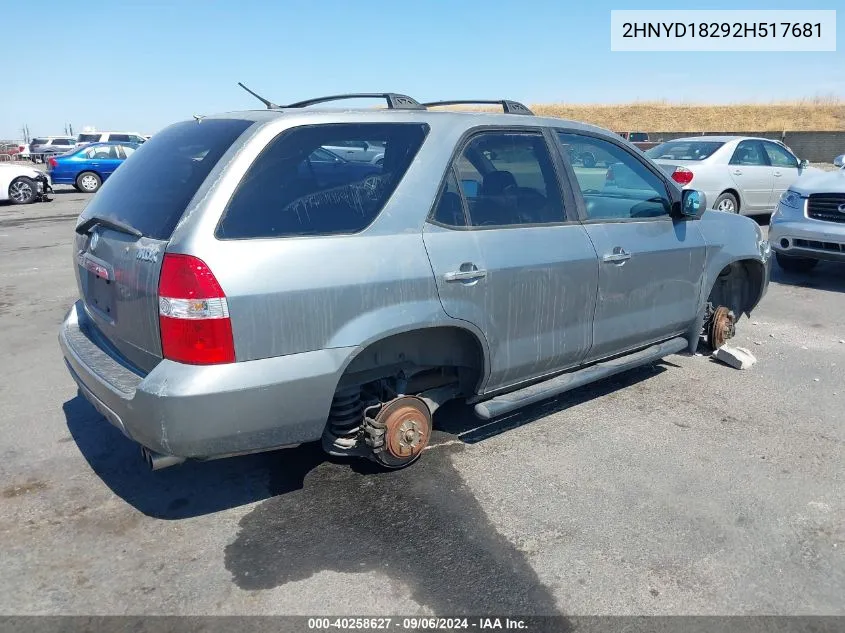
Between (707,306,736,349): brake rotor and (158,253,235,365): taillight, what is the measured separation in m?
3.92

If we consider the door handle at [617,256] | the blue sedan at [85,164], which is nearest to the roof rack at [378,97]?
the door handle at [617,256]

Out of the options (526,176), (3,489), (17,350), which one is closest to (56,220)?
(17,350)

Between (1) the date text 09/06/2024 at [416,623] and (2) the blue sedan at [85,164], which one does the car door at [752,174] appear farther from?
(2) the blue sedan at [85,164]

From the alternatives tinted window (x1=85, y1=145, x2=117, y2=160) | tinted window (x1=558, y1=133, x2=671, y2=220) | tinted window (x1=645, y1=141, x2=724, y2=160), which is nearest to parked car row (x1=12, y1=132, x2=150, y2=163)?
tinted window (x1=85, y1=145, x2=117, y2=160)

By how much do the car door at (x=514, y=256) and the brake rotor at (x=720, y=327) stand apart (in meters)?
1.79

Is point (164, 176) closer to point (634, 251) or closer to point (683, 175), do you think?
point (634, 251)

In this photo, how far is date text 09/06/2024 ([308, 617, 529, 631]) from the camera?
8.23 feet

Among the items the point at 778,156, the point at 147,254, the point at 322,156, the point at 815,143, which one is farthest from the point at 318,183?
the point at 815,143

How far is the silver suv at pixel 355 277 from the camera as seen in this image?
9.06ft

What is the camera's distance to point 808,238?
25.2 feet

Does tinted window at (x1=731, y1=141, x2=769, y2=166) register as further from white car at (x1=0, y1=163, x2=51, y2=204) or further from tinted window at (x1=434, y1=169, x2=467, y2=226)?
white car at (x1=0, y1=163, x2=51, y2=204)

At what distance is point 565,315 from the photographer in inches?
150

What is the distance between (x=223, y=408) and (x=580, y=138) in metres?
2.67

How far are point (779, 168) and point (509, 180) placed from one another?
393 inches
